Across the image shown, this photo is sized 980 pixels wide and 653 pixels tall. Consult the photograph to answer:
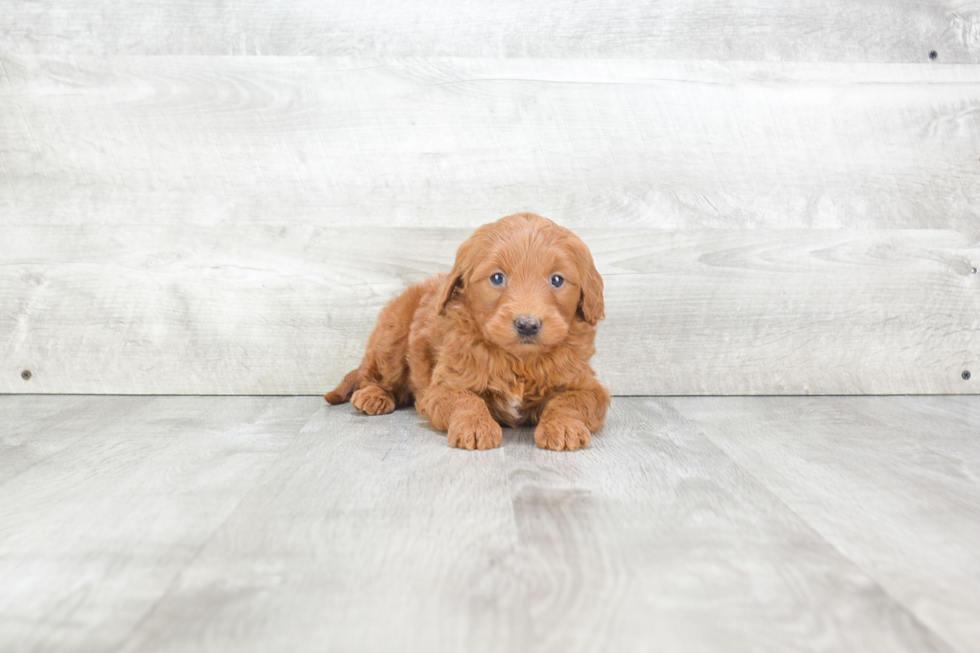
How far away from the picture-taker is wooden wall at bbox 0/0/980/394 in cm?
240

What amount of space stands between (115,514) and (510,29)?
6.25ft

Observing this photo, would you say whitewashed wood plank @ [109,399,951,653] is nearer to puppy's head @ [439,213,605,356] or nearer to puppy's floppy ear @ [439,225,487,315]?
puppy's head @ [439,213,605,356]

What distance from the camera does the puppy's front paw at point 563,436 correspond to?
1753mm

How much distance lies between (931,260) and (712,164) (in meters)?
0.85

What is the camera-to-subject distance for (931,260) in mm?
2537

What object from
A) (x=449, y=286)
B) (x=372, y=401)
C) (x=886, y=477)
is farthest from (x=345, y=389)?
(x=886, y=477)

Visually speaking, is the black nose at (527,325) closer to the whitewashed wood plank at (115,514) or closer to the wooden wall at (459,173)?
the whitewashed wood plank at (115,514)

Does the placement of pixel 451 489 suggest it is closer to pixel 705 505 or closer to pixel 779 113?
pixel 705 505

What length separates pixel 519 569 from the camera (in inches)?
42.4

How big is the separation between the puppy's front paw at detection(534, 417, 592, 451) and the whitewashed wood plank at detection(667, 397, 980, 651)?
1.16 feet

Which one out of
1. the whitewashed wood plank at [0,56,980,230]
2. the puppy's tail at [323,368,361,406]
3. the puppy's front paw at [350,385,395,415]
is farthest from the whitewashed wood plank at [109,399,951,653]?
the whitewashed wood plank at [0,56,980,230]

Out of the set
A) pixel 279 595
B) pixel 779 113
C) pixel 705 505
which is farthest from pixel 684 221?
pixel 279 595

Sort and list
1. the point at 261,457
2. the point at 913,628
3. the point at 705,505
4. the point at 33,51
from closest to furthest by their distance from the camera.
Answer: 1. the point at 913,628
2. the point at 705,505
3. the point at 261,457
4. the point at 33,51

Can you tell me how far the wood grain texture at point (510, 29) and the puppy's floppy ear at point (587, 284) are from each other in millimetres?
920
